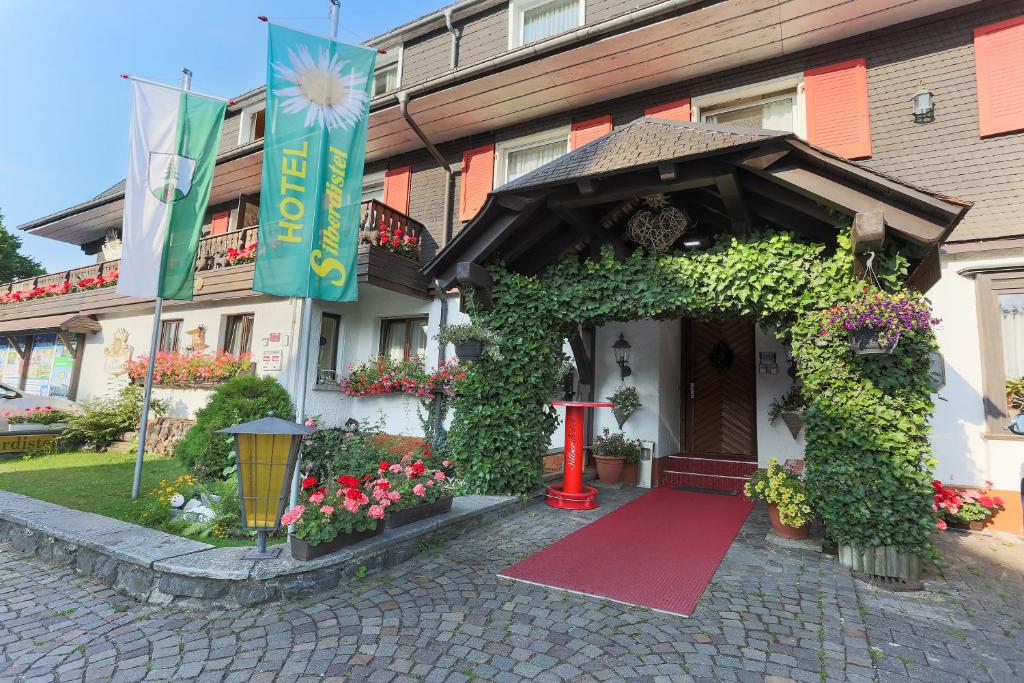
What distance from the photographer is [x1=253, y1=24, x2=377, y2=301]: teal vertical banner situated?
4.24 m

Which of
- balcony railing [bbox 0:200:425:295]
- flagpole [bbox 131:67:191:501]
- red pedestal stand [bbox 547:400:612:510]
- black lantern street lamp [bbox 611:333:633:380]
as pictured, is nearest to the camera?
flagpole [bbox 131:67:191:501]

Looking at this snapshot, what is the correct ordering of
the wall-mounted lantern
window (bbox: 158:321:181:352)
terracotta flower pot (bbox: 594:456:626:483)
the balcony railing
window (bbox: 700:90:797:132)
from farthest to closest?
window (bbox: 158:321:181:352) < the balcony railing < terracotta flower pot (bbox: 594:456:626:483) < window (bbox: 700:90:797:132) < the wall-mounted lantern

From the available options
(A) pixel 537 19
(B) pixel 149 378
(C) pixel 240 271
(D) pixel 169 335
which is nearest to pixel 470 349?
(B) pixel 149 378

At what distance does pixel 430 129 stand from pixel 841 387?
833cm

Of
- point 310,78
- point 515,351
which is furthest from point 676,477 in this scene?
point 310,78

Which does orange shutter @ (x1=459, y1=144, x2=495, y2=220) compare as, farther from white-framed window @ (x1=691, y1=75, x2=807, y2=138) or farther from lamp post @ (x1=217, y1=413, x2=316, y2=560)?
lamp post @ (x1=217, y1=413, x2=316, y2=560)

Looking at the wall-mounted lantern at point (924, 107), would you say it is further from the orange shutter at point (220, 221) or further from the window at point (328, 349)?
the orange shutter at point (220, 221)

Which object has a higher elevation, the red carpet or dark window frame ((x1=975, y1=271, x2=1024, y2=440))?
dark window frame ((x1=975, y1=271, x2=1024, y2=440))

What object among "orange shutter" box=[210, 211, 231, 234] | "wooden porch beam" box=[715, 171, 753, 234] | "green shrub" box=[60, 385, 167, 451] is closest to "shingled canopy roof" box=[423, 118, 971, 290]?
"wooden porch beam" box=[715, 171, 753, 234]

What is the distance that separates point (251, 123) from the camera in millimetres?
12547

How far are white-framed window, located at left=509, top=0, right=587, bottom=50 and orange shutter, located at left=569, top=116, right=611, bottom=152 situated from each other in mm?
1883

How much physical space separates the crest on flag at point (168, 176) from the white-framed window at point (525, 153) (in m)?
5.11

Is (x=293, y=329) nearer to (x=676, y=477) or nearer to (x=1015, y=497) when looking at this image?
(x=676, y=477)

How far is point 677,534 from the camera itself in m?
5.09
